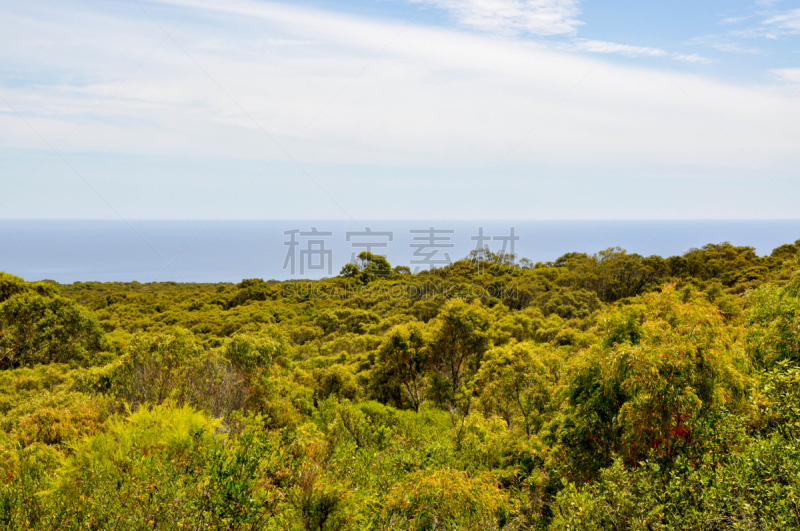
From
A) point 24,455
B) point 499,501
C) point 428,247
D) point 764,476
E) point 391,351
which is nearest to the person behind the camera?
point 764,476

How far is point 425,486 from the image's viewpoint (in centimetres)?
623

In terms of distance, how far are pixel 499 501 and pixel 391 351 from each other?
10.9m

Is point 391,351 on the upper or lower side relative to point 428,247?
lower

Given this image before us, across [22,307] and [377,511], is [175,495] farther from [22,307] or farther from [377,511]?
[22,307]

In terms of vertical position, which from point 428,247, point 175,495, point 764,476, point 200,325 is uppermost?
point 428,247

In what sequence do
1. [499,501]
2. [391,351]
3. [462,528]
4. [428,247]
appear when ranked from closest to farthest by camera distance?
1. [462,528]
2. [499,501]
3. [391,351]
4. [428,247]

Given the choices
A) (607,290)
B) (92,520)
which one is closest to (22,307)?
(92,520)

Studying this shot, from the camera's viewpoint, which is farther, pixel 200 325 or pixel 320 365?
pixel 200 325

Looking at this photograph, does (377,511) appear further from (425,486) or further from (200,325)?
(200,325)

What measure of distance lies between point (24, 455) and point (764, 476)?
33.4 ft

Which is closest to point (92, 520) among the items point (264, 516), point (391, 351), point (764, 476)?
point (264, 516)

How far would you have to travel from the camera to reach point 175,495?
548cm

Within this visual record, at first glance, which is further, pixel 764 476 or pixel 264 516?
pixel 264 516

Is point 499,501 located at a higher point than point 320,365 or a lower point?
higher
